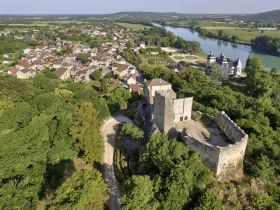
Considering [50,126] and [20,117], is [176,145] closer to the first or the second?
[50,126]

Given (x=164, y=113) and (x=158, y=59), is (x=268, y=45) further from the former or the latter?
(x=164, y=113)

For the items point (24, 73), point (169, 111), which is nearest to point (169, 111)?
point (169, 111)

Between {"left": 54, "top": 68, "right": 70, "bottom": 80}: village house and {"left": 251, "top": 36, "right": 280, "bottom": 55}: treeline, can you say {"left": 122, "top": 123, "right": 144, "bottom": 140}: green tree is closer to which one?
{"left": 54, "top": 68, "right": 70, "bottom": 80}: village house

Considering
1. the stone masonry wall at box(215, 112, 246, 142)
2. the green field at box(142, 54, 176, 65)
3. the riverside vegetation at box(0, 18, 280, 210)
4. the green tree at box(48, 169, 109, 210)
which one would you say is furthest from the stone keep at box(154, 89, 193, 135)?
the green field at box(142, 54, 176, 65)

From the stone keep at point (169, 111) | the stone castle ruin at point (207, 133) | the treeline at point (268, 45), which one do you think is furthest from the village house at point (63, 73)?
the treeline at point (268, 45)

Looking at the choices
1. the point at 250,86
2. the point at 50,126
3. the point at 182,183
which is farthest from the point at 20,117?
the point at 250,86

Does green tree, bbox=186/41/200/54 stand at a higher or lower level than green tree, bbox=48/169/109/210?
higher
